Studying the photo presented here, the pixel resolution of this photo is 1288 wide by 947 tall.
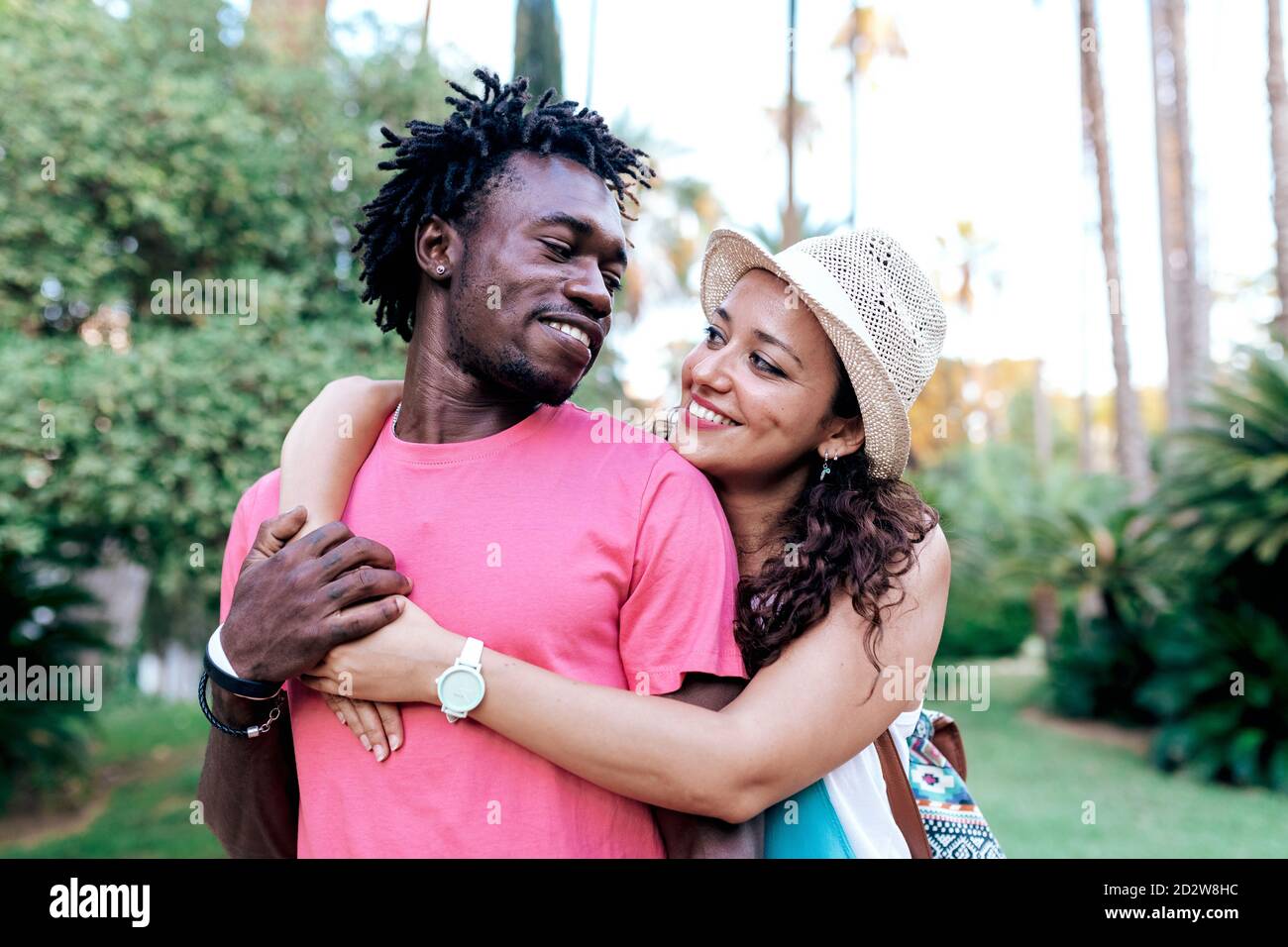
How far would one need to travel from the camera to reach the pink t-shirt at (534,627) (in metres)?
2.04

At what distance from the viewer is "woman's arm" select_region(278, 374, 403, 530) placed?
7.41 ft

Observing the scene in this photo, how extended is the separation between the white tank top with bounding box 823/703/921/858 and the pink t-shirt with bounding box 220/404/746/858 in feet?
1.28

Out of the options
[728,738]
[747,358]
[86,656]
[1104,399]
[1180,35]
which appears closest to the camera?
[728,738]

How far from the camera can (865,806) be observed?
227 centimetres

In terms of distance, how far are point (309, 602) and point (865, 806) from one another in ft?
3.96

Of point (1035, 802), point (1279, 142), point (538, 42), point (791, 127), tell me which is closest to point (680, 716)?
point (538, 42)

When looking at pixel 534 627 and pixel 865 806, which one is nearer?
pixel 534 627

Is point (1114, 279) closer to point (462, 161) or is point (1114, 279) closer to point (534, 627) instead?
point (462, 161)

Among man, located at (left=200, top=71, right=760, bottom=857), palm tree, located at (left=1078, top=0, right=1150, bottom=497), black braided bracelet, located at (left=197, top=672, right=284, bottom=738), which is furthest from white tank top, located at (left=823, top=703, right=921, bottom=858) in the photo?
palm tree, located at (left=1078, top=0, right=1150, bottom=497)

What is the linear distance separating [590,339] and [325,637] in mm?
814

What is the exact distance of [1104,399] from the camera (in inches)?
2322

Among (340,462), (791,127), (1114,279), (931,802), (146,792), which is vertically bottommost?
(146,792)
